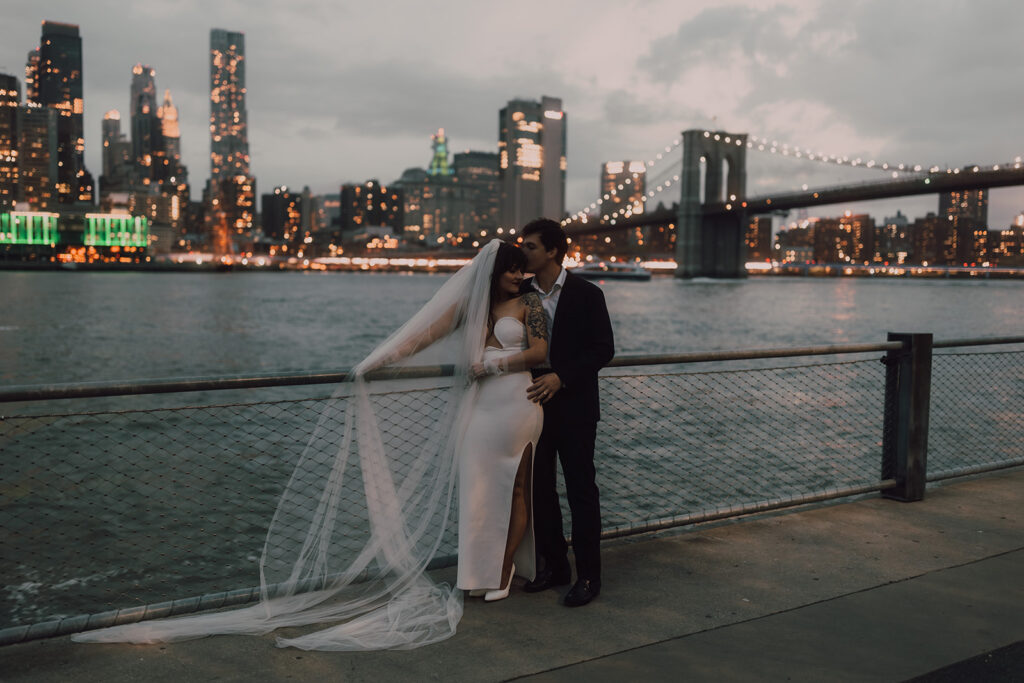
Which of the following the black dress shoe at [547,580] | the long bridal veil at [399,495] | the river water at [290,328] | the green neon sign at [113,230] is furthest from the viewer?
the green neon sign at [113,230]

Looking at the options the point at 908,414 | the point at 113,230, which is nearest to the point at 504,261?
the point at 908,414

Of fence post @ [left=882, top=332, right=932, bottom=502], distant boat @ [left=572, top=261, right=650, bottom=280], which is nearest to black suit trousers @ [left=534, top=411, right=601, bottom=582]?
fence post @ [left=882, top=332, right=932, bottom=502]

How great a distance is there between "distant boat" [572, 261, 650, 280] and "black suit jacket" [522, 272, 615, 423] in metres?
106

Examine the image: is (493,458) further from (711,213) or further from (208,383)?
(711,213)

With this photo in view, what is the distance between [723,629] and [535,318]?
1362 mm

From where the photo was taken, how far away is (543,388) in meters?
3.50

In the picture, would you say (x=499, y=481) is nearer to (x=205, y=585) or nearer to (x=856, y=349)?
(x=856, y=349)

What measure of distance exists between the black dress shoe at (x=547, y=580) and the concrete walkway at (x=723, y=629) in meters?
0.05

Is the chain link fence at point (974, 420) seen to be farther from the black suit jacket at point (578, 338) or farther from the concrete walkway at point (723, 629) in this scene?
the black suit jacket at point (578, 338)

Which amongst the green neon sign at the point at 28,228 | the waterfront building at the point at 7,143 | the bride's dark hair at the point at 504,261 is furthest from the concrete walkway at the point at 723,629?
the waterfront building at the point at 7,143

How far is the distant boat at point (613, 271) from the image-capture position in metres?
112

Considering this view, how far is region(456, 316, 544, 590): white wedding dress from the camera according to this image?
3.53 meters

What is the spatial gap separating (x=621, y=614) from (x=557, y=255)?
1438mm

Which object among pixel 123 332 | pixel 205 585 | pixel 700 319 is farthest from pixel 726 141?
pixel 205 585
